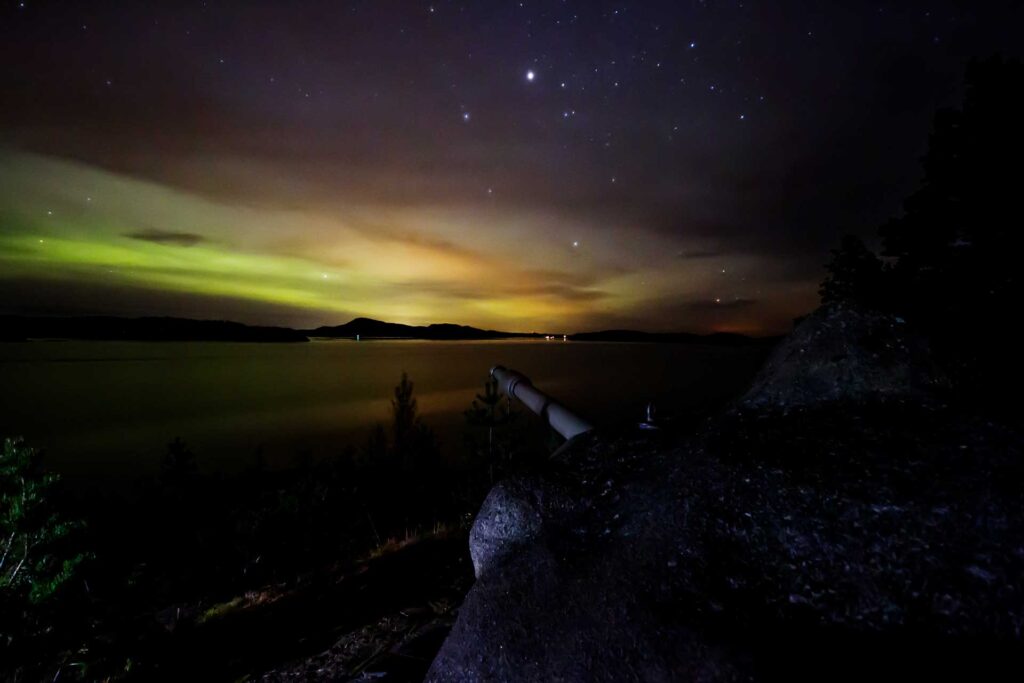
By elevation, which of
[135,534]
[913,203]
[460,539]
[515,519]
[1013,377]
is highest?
[913,203]

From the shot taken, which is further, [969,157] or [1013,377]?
[969,157]

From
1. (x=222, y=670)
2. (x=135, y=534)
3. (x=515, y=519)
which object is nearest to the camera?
(x=515, y=519)

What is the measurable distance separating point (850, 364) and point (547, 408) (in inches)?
172

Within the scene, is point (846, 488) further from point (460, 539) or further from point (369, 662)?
point (460, 539)

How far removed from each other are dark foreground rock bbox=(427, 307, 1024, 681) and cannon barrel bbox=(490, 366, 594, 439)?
2.17m

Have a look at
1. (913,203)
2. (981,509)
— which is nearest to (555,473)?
(981,509)

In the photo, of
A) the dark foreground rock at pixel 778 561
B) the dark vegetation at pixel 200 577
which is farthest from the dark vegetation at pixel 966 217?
the dark vegetation at pixel 200 577

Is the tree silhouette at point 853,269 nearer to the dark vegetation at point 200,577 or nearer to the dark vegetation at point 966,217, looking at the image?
the dark vegetation at point 966,217

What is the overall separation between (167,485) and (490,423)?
879cm

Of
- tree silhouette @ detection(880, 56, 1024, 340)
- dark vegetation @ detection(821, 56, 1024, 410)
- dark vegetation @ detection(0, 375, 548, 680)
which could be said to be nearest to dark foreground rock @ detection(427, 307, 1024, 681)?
dark vegetation @ detection(0, 375, 548, 680)

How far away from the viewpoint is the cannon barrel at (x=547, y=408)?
591 centimetres

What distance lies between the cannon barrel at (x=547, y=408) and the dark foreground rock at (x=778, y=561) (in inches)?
85.3

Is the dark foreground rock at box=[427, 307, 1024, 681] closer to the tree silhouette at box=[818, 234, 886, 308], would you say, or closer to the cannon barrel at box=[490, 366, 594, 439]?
the cannon barrel at box=[490, 366, 594, 439]

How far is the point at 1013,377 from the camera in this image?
2395mm
